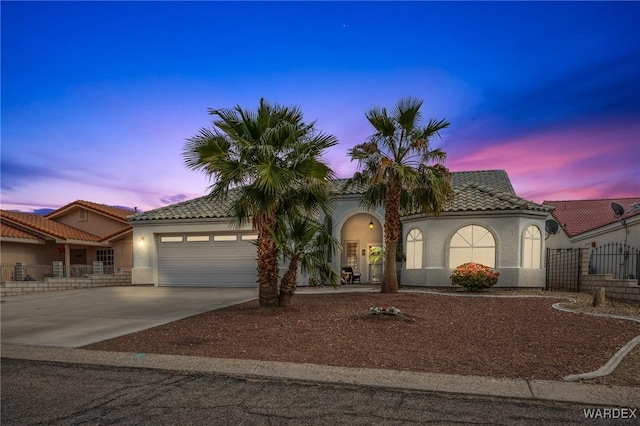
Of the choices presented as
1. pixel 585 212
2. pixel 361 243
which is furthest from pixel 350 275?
pixel 585 212

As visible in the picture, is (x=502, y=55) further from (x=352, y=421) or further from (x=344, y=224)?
(x=352, y=421)

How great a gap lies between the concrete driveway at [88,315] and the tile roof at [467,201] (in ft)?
12.9

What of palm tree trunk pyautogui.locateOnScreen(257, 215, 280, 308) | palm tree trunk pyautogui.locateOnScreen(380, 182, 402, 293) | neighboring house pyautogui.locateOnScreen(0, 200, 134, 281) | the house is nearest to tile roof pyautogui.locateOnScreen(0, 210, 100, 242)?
neighboring house pyautogui.locateOnScreen(0, 200, 134, 281)

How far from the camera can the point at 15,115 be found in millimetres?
14484

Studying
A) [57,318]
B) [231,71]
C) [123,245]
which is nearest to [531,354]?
[57,318]

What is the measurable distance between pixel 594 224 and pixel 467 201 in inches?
649

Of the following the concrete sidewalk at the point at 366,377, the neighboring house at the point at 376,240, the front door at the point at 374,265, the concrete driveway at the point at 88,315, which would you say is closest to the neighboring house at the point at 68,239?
the neighboring house at the point at 376,240

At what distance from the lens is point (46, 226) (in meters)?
23.4

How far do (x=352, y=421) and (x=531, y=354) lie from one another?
3.62 m

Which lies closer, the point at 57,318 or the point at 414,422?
the point at 414,422

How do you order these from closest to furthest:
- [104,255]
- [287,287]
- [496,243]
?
[287,287]
[496,243]
[104,255]

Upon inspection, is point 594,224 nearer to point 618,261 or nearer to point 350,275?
point 618,261

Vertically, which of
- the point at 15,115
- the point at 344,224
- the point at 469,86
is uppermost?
the point at 469,86

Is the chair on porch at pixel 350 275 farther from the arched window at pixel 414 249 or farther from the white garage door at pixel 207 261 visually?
the white garage door at pixel 207 261
